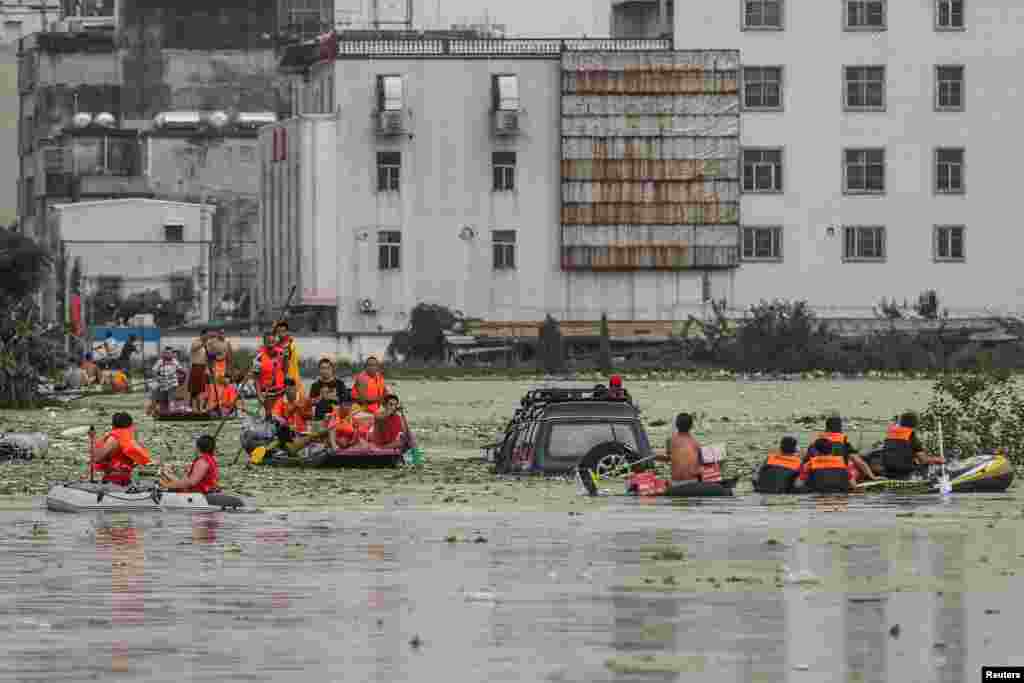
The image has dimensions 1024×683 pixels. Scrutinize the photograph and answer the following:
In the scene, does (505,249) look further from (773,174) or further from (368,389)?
(368,389)

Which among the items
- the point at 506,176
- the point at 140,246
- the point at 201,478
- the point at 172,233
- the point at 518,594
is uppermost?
the point at 506,176

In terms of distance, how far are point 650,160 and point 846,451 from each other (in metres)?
86.3

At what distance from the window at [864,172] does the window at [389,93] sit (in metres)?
19.7

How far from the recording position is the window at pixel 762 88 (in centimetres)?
12300

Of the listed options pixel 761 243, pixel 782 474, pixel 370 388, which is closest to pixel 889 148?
pixel 761 243

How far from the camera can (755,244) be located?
125 m

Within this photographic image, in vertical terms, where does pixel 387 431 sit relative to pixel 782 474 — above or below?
above

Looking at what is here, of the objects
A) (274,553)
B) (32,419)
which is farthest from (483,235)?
(274,553)

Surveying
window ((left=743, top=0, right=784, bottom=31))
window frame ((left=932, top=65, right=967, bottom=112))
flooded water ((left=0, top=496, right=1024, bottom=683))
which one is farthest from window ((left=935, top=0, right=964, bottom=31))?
flooded water ((left=0, top=496, right=1024, bottom=683))

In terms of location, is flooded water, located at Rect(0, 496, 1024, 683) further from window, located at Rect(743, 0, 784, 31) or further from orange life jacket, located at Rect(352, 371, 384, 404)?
window, located at Rect(743, 0, 784, 31)

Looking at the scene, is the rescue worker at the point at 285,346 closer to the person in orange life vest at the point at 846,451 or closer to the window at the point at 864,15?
the person in orange life vest at the point at 846,451

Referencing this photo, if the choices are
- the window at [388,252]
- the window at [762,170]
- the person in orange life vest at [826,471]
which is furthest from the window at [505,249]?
the person in orange life vest at [826,471]

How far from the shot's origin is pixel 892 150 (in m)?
124

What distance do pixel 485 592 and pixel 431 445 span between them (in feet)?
95.0
